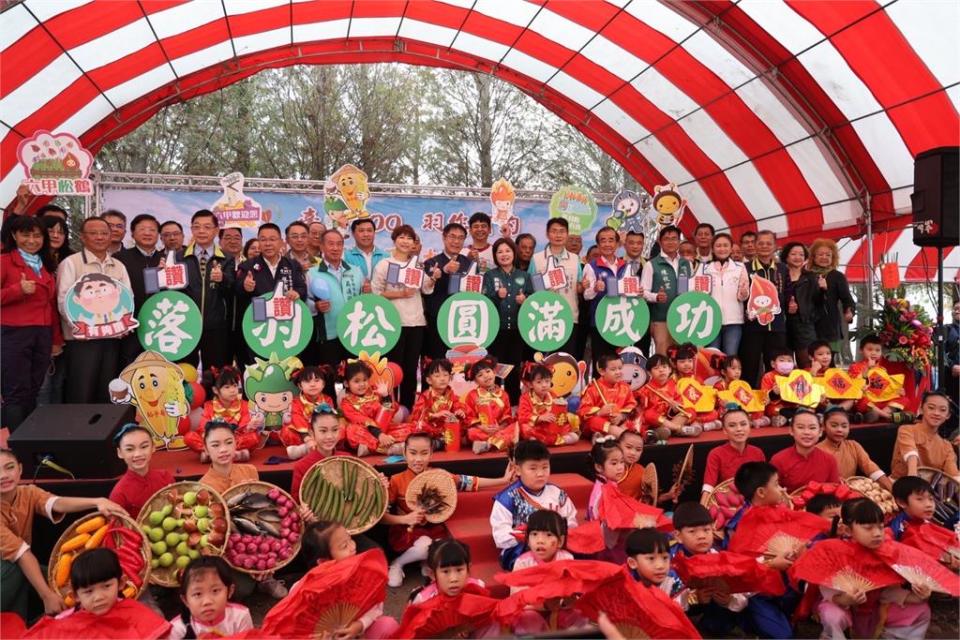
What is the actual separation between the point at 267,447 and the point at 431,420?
1060 millimetres

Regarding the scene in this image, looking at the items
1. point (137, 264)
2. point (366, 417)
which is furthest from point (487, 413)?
point (137, 264)

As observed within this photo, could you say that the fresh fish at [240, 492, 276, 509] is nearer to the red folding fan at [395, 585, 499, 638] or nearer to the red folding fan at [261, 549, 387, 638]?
the red folding fan at [261, 549, 387, 638]

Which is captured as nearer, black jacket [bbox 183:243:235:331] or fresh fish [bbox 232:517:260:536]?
fresh fish [bbox 232:517:260:536]

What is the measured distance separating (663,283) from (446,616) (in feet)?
13.0

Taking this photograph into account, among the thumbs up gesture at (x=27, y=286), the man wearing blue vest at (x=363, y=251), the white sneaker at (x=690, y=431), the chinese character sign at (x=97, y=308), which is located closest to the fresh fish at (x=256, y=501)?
the chinese character sign at (x=97, y=308)

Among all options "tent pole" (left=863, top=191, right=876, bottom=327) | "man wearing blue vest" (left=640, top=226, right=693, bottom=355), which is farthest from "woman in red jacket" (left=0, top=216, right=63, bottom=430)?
"tent pole" (left=863, top=191, right=876, bottom=327)

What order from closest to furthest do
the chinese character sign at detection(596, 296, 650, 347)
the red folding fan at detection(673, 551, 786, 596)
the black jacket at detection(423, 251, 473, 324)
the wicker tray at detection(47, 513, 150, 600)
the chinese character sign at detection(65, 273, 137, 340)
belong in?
1. the wicker tray at detection(47, 513, 150, 600)
2. the red folding fan at detection(673, 551, 786, 596)
3. the chinese character sign at detection(65, 273, 137, 340)
4. the black jacket at detection(423, 251, 473, 324)
5. the chinese character sign at detection(596, 296, 650, 347)

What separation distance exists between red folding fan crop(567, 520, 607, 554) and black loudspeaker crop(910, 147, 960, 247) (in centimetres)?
397

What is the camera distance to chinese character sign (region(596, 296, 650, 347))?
5355 millimetres

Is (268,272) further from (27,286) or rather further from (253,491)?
(253,491)

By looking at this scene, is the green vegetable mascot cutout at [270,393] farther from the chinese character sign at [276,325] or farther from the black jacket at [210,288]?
the black jacket at [210,288]

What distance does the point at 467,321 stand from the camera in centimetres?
486

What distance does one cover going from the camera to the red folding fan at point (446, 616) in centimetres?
241

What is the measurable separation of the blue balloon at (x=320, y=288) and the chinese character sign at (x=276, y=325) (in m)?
0.31
